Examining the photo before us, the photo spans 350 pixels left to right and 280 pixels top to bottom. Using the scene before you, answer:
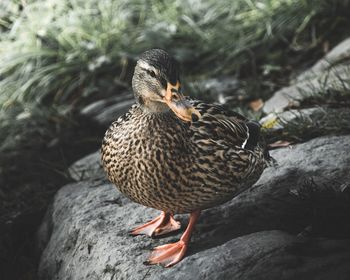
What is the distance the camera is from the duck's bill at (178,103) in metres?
2.75

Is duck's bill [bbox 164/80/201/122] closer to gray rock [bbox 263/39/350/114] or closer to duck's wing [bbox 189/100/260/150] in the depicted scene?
duck's wing [bbox 189/100/260/150]

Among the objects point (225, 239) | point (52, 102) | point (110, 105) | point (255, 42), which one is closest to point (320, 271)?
point (225, 239)

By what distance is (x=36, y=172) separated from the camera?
5215mm

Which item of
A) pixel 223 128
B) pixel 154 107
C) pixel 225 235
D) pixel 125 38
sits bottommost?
pixel 225 235

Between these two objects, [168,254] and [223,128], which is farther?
[223,128]

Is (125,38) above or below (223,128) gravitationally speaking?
above

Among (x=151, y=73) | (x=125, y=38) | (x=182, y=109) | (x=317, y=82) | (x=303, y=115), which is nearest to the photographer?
(x=182, y=109)

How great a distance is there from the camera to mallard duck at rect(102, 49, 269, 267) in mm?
3016

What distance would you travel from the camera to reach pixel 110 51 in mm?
6992

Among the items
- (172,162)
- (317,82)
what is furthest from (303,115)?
(172,162)

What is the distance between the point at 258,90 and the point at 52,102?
235cm

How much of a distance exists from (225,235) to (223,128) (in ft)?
1.85

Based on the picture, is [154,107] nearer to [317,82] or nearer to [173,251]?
[173,251]

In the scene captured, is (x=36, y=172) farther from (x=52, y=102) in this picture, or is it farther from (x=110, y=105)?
(x=52, y=102)
